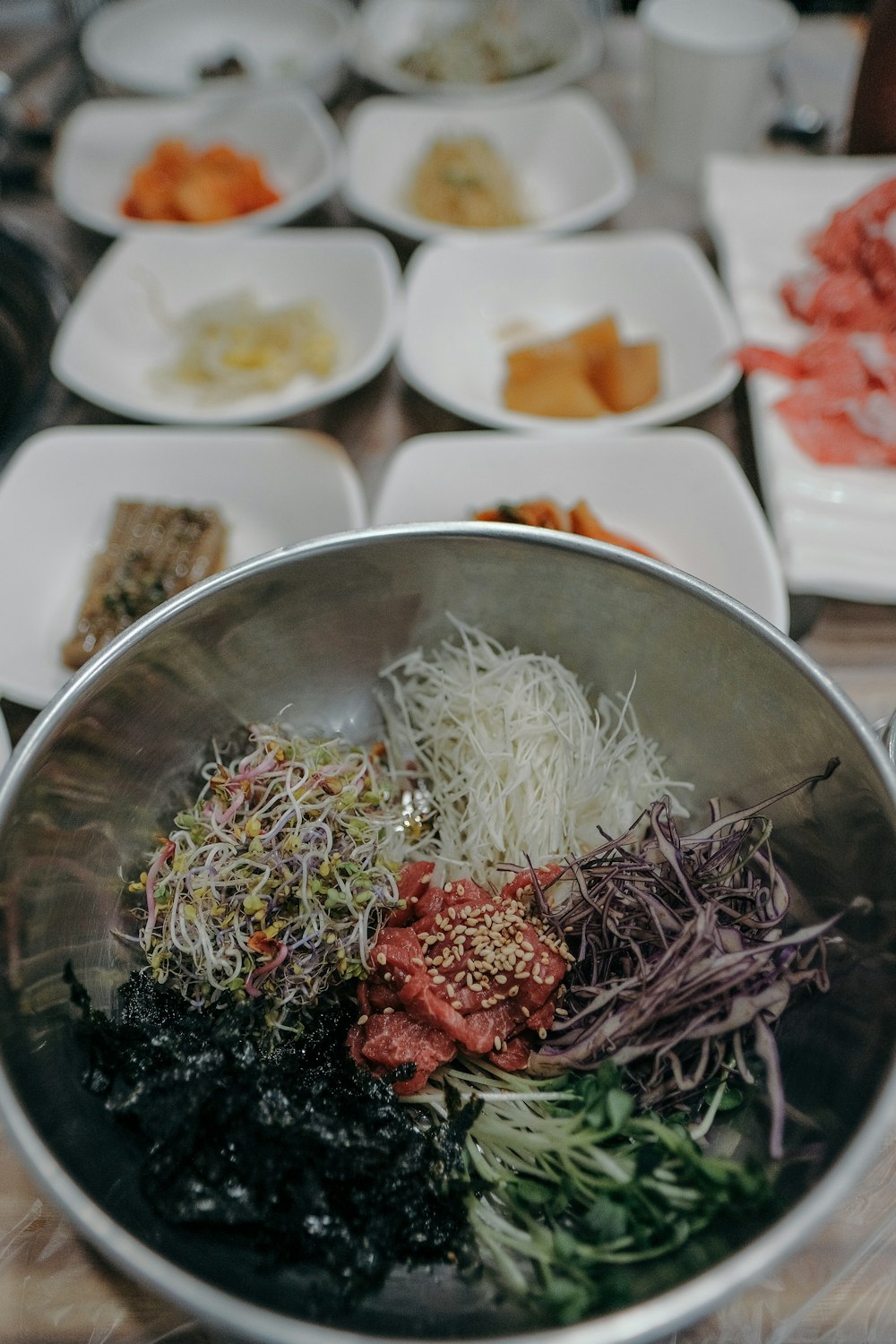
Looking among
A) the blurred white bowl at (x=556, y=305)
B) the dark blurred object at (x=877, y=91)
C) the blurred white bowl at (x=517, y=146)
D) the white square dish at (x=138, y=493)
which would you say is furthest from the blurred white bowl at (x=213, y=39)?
the white square dish at (x=138, y=493)

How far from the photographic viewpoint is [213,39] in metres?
3.54

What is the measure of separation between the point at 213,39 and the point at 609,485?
2.82 metres

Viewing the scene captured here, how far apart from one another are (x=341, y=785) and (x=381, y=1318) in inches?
24.4

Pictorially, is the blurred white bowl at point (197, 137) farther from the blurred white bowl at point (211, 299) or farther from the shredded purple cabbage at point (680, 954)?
the shredded purple cabbage at point (680, 954)

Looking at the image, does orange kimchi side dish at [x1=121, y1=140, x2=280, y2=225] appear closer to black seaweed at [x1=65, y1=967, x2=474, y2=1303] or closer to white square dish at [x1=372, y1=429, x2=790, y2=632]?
white square dish at [x1=372, y1=429, x2=790, y2=632]

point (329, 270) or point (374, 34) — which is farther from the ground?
point (374, 34)

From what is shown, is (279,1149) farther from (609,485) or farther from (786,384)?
(786,384)

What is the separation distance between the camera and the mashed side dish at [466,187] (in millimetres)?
2754

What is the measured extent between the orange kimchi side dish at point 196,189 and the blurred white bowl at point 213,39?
23.4 inches

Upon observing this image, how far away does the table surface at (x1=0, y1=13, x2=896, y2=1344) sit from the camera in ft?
3.54

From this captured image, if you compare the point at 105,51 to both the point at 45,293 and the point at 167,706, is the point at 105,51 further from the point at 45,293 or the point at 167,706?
the point at 167,706

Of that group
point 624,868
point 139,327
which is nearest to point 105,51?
point 139,327

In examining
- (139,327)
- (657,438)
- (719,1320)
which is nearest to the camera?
(719,1320)

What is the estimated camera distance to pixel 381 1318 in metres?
0.87
